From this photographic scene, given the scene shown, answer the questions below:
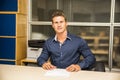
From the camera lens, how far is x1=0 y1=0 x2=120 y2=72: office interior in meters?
3.58

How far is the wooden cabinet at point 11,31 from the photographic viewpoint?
350 centimetres

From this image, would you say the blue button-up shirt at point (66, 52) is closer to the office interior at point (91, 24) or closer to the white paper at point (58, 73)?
the white paper at point (58, 73)

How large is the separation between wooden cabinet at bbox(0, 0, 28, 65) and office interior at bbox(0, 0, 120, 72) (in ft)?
0.12

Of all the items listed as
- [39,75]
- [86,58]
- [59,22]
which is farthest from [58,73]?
[59,22]

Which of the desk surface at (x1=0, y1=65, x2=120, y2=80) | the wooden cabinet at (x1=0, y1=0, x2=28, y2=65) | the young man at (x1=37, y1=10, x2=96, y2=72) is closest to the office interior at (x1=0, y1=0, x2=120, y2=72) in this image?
the wooden cabinet at (x1=0, y1=0, x2=28, y2=65)

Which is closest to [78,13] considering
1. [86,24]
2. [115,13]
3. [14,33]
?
[86,24]

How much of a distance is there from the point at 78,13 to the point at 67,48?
1.55 meters

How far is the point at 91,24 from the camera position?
3639 mm

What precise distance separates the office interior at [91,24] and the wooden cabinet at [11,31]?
0.12 feet

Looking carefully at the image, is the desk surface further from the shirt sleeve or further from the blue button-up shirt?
the blue button-up shirt

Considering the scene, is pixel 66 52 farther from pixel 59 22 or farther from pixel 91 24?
pixel 91 24

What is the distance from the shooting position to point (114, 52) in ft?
11.9

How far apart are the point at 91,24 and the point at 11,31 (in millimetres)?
1389

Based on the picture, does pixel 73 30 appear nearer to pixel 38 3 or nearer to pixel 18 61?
pixel 38 3
